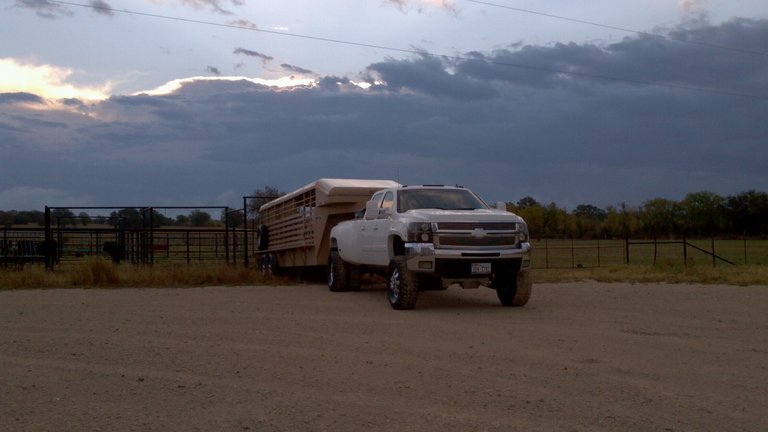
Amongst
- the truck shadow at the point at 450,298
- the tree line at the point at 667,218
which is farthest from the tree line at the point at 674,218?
the truck shadow at the point at 450,298

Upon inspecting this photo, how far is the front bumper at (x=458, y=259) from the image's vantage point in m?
12.8

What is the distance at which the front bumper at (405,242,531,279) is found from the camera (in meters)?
12.8

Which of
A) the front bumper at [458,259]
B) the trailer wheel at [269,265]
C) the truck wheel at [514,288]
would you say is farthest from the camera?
the trailer wheel at [269,265]

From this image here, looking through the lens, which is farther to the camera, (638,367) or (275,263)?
(275,263)

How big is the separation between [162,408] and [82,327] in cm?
519

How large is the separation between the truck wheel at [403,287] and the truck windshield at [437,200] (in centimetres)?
144

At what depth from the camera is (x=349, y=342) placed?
9547 millimetres

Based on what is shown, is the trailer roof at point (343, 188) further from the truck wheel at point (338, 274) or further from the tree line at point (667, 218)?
the tree line at point (667, 218)

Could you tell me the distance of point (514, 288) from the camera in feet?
44.8

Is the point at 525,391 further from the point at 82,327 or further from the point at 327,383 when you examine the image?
the point at 82,327

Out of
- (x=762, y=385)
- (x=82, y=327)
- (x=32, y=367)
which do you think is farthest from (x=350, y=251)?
(x=762, y=385)

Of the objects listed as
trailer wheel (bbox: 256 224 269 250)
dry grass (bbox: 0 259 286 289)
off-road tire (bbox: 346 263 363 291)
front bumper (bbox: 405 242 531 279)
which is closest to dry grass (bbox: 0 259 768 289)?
dry grass (bbox: 0 259 286 289)

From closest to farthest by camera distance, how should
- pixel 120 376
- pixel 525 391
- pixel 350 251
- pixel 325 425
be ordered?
pixel 325 425 → pixel 525 391 → pixel 120 376 → pixel 350 251

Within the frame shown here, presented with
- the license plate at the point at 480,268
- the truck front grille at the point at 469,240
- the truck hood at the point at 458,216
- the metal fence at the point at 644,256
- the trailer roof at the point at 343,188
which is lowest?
the metal fence at the point at 644,256
